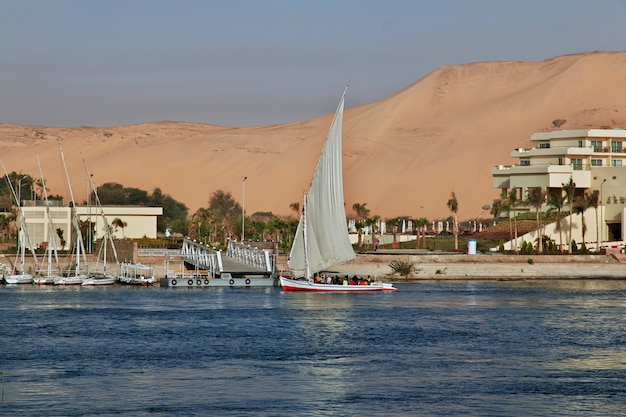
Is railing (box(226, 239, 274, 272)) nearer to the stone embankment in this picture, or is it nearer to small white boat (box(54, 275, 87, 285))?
the stone embankment

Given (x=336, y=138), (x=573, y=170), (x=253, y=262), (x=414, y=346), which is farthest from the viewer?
(x=573, y=170)

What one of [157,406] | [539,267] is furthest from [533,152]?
[157,406]

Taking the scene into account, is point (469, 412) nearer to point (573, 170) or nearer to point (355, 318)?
point (355, 318)

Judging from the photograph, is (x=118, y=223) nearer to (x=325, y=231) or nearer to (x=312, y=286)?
(x=312, y=286)

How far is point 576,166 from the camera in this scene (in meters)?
123

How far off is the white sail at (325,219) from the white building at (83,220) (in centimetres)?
2716

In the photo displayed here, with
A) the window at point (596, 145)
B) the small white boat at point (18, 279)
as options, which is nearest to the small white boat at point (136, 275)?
the small white boat at point (18, 279)

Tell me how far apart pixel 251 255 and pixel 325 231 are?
54.8 ft

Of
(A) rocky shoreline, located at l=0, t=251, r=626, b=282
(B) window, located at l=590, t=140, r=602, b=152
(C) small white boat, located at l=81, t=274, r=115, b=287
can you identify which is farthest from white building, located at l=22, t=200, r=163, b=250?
(B) window, located at l=590, t=140, r=602, b=152

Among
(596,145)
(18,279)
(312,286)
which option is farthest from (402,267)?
(596,145)

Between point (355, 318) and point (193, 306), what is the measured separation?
11309 mm

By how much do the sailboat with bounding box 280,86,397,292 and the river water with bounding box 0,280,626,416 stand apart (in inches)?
102

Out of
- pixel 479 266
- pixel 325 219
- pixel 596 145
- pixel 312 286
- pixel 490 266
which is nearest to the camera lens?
pixel 325 219

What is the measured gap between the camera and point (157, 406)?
3419 cm
